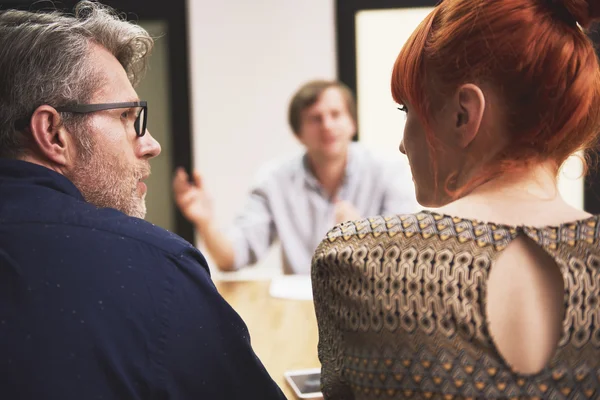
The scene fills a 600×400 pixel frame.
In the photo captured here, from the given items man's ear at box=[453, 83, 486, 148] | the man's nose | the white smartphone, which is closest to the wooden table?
the white smartphone

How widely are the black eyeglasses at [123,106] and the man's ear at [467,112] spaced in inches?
26.3

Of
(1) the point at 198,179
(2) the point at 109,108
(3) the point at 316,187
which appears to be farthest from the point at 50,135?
(3) the point at 316,187

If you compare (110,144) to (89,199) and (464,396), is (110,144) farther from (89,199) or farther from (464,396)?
(464,396)

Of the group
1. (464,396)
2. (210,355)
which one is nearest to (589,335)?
(464,396)

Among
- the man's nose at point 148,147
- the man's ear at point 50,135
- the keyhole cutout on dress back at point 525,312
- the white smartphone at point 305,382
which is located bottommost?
the white smartphone at point 305,382

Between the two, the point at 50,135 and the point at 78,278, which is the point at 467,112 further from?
the point at 50,135

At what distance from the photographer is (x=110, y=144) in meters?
1.25

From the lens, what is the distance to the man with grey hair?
0.94 m

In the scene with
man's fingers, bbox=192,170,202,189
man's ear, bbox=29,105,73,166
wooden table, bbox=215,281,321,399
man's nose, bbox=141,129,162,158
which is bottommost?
wooden table, bbox=215,281,321,399

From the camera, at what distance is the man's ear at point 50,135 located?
3.76 feet

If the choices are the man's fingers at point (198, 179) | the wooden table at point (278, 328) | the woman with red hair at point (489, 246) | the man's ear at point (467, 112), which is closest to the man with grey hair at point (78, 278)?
the woman with red hair at point (489, 246)

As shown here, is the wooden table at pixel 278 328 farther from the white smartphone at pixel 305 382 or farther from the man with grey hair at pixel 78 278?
the man with grey hair at pixel 78 278

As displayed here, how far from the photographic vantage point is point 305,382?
1348mm

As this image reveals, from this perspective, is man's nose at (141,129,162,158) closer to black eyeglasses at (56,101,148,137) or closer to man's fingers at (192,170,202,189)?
black eyeglasses at (56,101,148,137)
